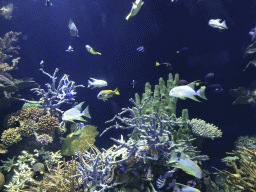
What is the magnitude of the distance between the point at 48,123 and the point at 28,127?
0.55 m

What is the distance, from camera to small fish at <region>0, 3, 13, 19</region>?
8.58 metres

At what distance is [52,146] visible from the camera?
507 centimetres

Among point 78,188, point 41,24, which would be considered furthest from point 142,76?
point 41,24

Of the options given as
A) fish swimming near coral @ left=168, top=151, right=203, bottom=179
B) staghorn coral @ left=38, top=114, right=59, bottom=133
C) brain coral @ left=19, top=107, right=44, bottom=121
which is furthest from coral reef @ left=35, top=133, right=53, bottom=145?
fish swimming near coral @ left=168, top=151, right=203, bottom=179

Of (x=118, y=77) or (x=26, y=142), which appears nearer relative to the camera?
(x=26, y=142)

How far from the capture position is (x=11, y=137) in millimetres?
4430

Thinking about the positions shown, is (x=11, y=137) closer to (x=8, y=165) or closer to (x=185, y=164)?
(x=8, y=165)

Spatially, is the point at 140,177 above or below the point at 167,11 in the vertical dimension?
Answer: below

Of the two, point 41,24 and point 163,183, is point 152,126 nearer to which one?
point 163,183

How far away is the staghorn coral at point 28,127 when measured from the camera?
14.9 ft

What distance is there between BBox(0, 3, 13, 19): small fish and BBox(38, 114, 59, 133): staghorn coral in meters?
7.59

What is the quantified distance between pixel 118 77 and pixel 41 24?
6.02 metres

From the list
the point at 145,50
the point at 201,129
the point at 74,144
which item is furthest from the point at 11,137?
the point at 145,50

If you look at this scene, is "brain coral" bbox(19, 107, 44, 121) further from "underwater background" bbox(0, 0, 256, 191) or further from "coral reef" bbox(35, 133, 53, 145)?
"underwater background" bbox(0, 0, 256, 191)
